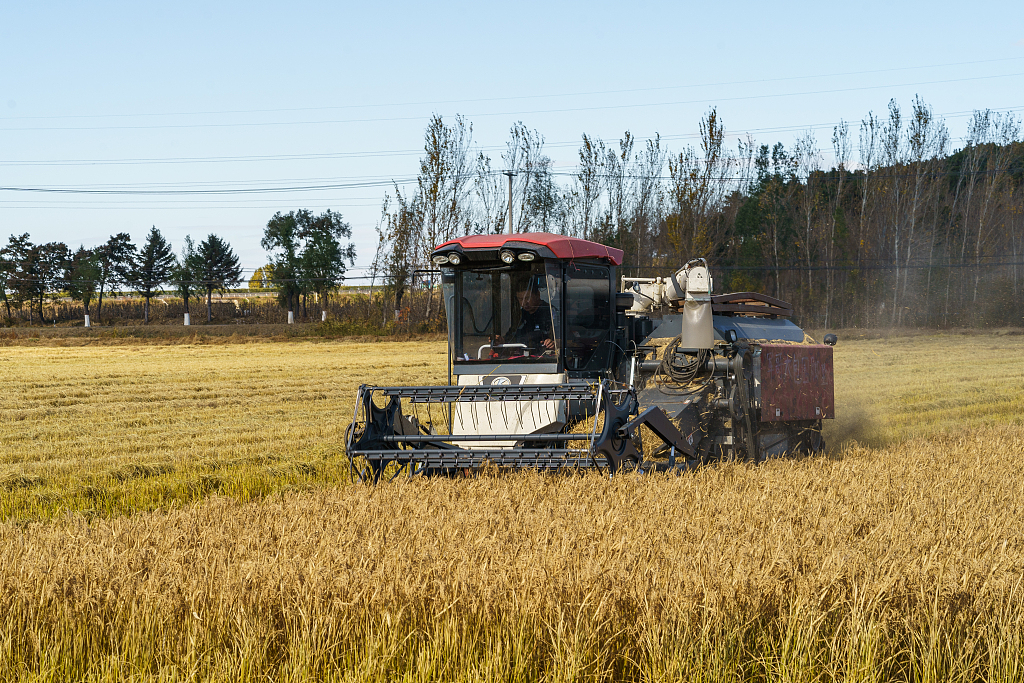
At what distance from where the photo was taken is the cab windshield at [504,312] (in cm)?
803

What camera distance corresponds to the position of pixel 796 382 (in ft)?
30.7

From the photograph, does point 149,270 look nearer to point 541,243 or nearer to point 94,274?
point 94,274

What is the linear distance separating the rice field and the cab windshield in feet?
5.93

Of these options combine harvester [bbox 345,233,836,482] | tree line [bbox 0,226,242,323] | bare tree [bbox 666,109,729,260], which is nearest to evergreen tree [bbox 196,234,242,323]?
tree line [bbox 0,226,242,323]

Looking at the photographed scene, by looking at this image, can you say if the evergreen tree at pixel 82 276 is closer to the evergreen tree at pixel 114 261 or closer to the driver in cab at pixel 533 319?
the evergreen tree at pixel 114 261

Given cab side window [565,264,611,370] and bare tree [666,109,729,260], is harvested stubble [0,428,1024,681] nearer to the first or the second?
cab side window [565,264,611,370]

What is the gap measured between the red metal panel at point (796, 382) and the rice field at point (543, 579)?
4.22 ft

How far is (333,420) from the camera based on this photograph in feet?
44.0

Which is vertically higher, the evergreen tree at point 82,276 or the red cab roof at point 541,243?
the evergreen tree at point 82,276

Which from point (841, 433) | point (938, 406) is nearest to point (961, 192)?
point (938, 406)

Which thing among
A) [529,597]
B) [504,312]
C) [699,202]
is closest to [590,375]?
[504,312]

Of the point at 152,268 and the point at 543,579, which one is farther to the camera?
the point at 152,268

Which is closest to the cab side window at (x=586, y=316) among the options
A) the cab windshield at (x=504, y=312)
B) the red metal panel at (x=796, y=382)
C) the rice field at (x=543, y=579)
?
the cab windshield at (x=504, y=312)

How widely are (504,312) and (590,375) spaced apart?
1023mm
